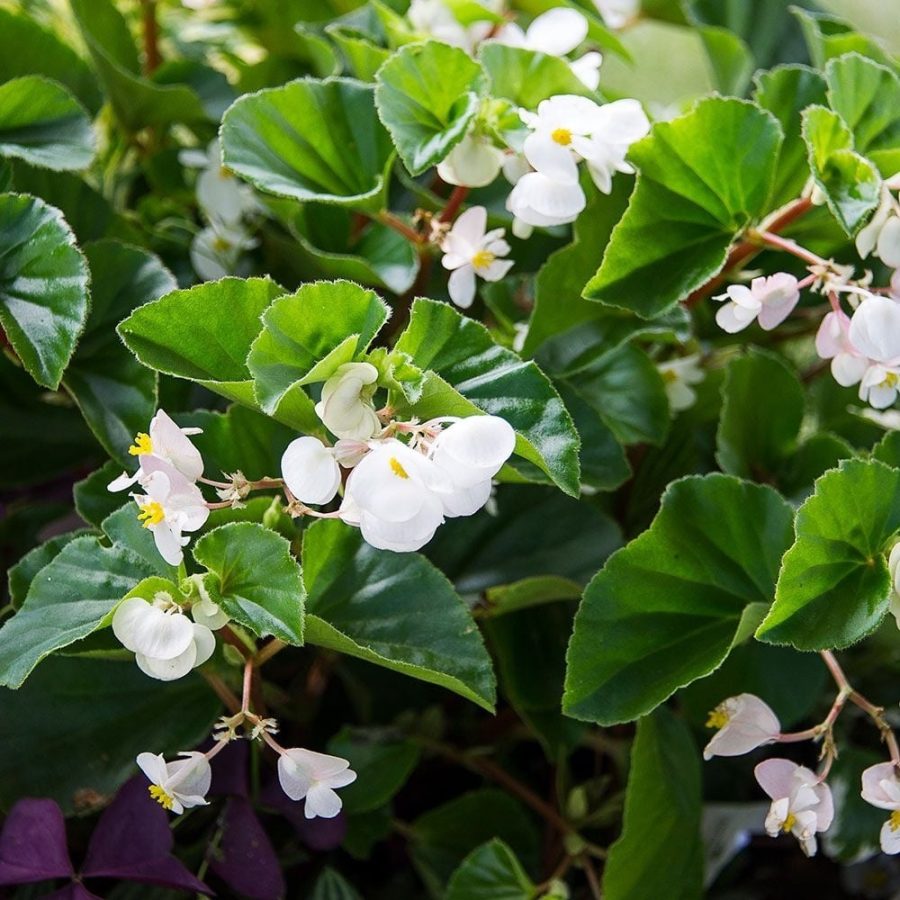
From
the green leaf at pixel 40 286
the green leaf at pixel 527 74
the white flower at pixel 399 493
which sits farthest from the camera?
the green leaf at pixel 527 74

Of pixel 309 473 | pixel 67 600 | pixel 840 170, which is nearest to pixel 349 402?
pixel 309 473

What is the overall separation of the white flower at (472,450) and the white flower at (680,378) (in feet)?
0.93

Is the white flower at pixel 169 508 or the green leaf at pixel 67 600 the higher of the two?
the white flower at pixel 169 508

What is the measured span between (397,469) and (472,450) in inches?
1.1

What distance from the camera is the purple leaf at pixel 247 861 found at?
57 centimetres

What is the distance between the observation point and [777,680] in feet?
2.12

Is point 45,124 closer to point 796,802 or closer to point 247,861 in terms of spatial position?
point 247,861

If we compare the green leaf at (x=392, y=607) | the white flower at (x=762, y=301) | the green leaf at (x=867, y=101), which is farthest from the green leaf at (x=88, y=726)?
the green leaf at (x=867, y=101)

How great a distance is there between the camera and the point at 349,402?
415 mm

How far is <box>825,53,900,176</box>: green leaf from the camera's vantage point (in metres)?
0.56

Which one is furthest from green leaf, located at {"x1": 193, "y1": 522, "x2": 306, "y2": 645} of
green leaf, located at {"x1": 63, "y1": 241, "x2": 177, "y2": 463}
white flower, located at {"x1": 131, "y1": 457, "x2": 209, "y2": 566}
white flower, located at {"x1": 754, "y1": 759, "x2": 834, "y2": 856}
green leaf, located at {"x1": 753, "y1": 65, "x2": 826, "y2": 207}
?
green leaf, located at {"x1": 753, "y1": 65, "x2": 826, "y2": 207}

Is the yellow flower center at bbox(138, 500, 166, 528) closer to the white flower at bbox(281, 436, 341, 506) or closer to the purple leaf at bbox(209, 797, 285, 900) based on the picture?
the white flower at bbox(281, 436, 341, 506)

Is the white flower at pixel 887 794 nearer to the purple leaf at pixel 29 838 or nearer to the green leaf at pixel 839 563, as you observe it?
the green leaf at pixel 839 563

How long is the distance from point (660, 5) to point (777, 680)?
1.73 feet
